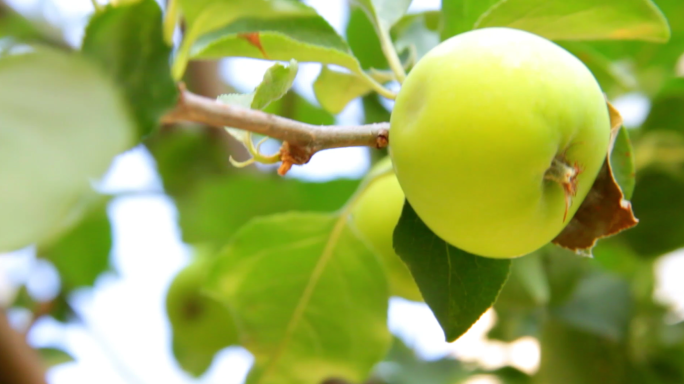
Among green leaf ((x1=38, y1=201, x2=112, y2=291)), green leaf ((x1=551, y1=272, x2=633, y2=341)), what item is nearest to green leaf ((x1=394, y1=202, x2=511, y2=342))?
green leaf ((x1=551, y1=272, x2=633, y2=341))

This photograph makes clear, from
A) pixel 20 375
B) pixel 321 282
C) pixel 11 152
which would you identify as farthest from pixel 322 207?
pixel 11 152

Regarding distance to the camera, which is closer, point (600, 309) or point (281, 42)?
point (281, 42)

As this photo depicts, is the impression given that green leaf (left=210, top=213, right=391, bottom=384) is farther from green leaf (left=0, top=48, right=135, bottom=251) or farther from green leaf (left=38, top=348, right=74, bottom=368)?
green leaf (left=38, top=348, right=74, bottom=368)

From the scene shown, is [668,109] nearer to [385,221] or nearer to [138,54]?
[385,221]

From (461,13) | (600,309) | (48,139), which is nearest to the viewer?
(48,139)

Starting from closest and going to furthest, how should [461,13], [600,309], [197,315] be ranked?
1. [461,13]
2. [600,309]
3. [197,315]

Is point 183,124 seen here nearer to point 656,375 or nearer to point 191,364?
point 191,364

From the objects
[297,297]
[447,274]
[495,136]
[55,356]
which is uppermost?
[495,136]

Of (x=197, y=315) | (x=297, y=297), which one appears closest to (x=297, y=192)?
(x=197, y=315)
